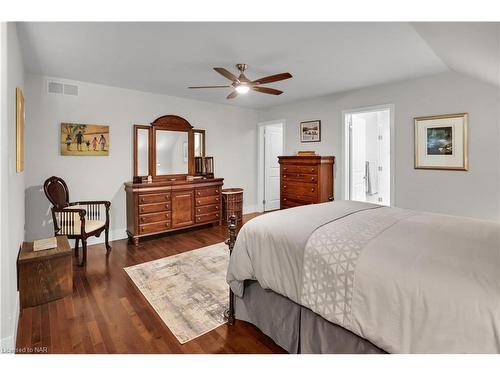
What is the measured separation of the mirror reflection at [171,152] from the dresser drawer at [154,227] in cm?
99

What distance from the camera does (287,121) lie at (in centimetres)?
593

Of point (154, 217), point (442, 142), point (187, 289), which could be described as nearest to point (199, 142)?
point (154, 217)

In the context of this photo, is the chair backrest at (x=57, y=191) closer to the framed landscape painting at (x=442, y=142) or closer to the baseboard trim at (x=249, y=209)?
the baseboard trim at (x=249, y=209)

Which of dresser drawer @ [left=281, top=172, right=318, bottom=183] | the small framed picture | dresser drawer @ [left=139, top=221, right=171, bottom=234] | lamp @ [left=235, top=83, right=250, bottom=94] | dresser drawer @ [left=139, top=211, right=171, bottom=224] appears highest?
lamp @ [left=235, top=83, right=250, bottom=94]

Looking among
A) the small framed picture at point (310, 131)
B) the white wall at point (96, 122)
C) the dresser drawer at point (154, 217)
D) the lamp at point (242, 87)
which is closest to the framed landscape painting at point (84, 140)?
the white wall at point (96, 122)

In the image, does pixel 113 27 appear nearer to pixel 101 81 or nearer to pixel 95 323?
pixel 101 81

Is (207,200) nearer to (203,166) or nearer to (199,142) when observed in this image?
(203,166)

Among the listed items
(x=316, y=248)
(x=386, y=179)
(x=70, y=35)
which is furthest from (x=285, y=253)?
(x=386, y=179)

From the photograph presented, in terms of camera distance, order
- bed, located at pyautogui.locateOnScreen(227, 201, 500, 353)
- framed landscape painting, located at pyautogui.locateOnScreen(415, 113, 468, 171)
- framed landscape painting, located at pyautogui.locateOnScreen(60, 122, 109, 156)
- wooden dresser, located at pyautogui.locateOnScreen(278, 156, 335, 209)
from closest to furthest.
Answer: bed, located at pyautogui.locateOnScreen(227, 201, 500, 353)
framed landscape painting, located at pyautogui.locateOnScreen(415, 113, 468, 171)
framed landscape painting, located at pyautogui.locateOnScreen(60, 122, 109, 156)
wooden dresser, located at pyautogui.locateOnScreen(278, 156, 335, 209)

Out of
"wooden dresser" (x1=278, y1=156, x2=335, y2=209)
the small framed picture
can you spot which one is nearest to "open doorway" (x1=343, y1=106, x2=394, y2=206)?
"wooden dresser" (x1=278, y1=156, x2=335, y2=209)

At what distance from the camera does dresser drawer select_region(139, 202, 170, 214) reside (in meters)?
4.31

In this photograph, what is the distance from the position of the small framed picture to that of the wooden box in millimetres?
4372

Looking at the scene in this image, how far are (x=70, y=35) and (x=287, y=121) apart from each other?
4.14m

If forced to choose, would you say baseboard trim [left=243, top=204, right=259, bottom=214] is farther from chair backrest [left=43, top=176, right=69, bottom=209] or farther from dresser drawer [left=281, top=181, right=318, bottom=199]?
chair backrest [left=43, top=176, right=69, bottom=209]
